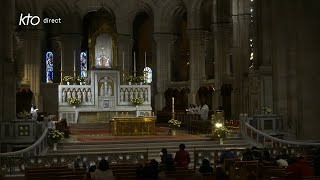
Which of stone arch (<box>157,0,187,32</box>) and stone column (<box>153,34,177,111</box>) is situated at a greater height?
stone arch (<box>157,0,187,32</box>)

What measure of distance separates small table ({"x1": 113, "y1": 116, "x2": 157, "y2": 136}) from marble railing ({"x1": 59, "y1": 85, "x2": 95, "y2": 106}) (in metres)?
8.83

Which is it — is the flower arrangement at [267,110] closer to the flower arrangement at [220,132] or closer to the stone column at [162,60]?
the flower arrangement at [220,132]

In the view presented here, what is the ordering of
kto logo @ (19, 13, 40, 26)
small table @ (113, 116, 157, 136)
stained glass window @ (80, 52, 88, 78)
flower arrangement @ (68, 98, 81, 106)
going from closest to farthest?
small table @ (113, 116, 157, 136) < flower arrangement @ (68, 98, 81, 106) < kto logo @ (19, 13, 40, 26) < stained glass window @ (80, 52, 88, 78)

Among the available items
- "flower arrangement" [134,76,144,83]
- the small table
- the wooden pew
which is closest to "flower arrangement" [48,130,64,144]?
the small table

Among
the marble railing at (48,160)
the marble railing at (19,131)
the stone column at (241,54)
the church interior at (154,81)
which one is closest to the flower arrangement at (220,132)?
the church interior at (154,81)

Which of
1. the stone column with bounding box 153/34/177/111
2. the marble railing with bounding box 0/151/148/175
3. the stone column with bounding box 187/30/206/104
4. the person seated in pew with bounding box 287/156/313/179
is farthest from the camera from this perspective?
the stone column with bounding box 153/34/177/111

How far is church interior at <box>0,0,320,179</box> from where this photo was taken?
21.8m

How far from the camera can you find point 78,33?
43.2 metres

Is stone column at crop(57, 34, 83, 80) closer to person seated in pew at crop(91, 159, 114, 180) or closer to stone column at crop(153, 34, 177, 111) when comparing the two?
stone column at crop(153, 34, 177, 111)

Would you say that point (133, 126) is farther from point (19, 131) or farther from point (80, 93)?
point (80, 93)

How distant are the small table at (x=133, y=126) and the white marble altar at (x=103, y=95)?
7.77m

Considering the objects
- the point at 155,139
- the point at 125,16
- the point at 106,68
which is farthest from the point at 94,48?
the point at 155,139

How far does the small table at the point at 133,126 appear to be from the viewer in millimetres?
27891

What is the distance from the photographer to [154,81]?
4466cm
